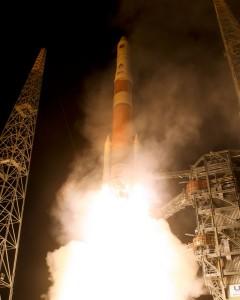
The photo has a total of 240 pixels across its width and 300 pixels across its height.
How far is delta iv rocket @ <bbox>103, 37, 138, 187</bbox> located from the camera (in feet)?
87.4

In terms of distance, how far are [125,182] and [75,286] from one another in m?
10.2

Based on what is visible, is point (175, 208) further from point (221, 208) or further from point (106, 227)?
point (106, 227)

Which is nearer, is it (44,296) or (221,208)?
(221,208)

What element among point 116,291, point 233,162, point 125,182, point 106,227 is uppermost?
point 233,162

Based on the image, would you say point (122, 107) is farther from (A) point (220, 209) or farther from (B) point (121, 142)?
(A) point (220, 209)

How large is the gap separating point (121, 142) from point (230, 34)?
61.3ft

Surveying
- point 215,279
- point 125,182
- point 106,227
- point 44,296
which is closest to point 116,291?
point 106,227

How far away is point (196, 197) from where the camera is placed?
3669 centimetres

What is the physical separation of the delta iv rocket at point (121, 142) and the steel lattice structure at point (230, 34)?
388 inches

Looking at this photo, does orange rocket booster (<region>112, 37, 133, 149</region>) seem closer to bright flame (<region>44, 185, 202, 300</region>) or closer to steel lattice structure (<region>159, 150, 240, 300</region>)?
bright flame (<region>44, 185, 202, 300</region>)

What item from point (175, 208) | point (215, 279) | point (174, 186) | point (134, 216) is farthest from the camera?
point (174, 186)

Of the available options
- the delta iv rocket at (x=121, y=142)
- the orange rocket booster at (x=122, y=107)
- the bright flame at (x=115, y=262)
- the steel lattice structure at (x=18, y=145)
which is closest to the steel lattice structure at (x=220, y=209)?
the bright flame at (x=115, y=262)

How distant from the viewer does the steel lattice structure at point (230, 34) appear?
35656 millimetres

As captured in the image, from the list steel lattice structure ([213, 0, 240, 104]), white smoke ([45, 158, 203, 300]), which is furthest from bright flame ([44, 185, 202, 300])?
steel lattice structure ([213, 0, 240, 104])
